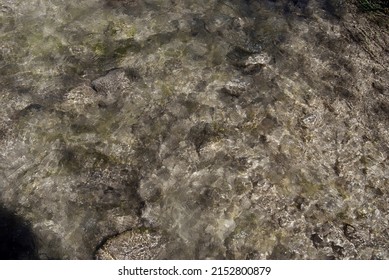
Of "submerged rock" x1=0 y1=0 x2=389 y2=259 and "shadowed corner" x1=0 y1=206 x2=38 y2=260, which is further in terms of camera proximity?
"submerged rock" x1=0 y1=0 x2=389 y2=259

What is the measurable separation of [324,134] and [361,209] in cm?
119

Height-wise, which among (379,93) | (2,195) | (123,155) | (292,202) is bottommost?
(2,195)

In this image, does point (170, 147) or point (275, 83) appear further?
point (275, 83)

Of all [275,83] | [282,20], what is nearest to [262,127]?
[275,83]

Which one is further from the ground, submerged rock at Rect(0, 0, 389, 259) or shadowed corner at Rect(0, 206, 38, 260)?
submerged rock at Rect(0, 0, 389, 259)

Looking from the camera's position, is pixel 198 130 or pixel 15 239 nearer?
pixel 15 239

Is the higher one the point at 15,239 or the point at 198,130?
the point at 198,130

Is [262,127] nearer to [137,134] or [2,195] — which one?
[137,134]

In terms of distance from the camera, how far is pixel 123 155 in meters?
5.92

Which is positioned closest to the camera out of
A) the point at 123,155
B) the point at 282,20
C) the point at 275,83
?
the point at 123,155

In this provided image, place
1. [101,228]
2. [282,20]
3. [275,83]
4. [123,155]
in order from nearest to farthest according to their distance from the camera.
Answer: [101,228] → [123,155] → [275,83] → [282,20]

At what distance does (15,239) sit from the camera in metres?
5.35

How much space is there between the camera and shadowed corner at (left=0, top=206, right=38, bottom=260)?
5277mm

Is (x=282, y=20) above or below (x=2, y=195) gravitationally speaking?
above
